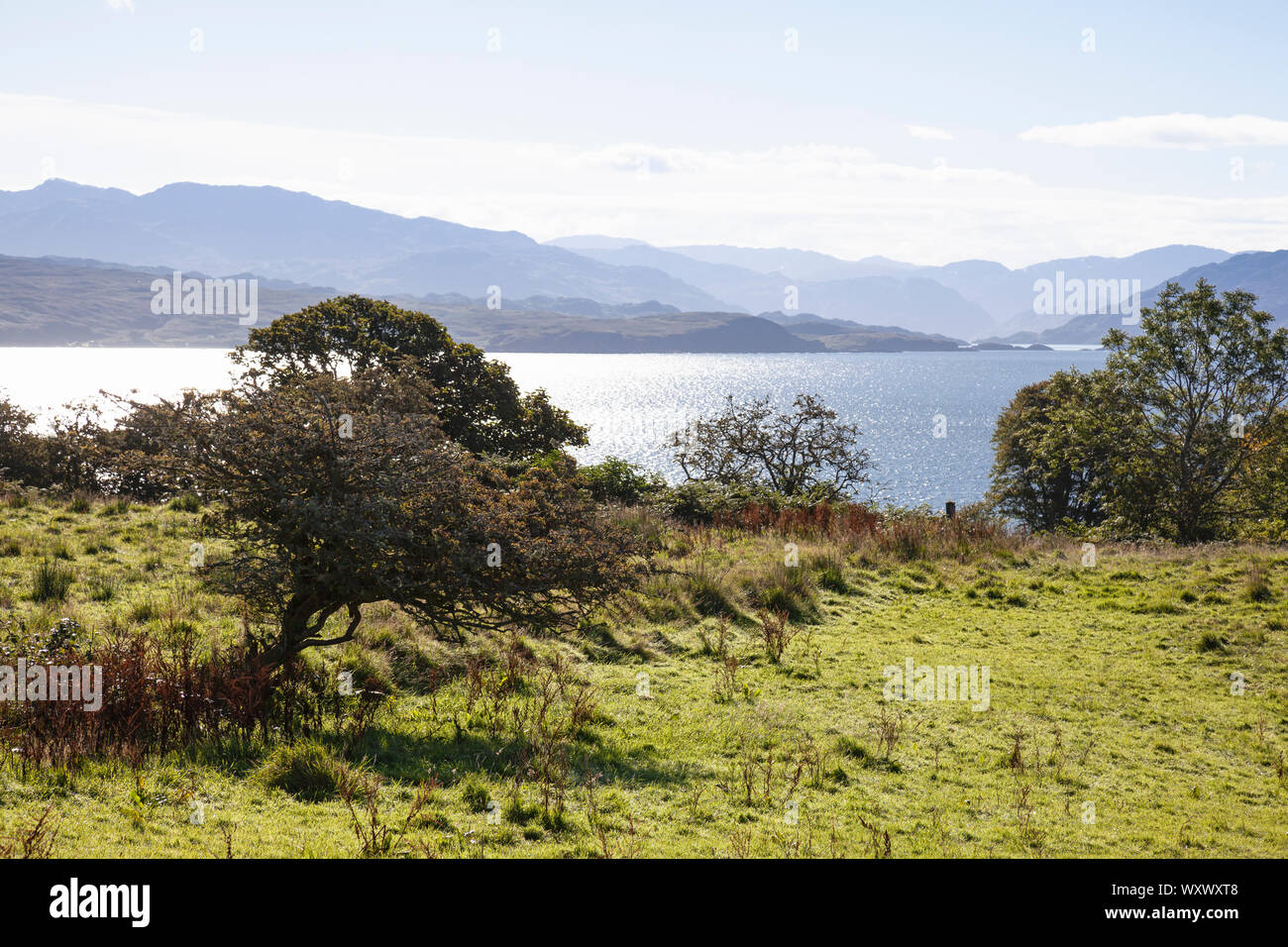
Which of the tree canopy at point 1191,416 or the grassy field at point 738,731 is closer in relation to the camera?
the grassy field at point 738,731

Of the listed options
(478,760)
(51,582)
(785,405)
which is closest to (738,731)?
(478,760)

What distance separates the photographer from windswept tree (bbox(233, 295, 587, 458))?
26219 mm

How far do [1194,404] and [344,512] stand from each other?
35.6 metres

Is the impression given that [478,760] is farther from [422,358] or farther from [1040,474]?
[1040,474]

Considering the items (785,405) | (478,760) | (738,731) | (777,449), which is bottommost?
(738,731)

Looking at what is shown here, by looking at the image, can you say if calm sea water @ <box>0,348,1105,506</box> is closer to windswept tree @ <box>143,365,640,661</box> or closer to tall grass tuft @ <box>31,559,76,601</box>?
tall grass tuft @ <box>31,559,76,601</box>

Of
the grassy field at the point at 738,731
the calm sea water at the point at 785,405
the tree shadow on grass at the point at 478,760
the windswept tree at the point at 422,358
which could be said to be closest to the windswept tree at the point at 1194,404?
the grassy field at the point at 738,731

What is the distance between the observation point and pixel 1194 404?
32.9 metres

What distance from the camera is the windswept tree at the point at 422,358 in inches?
1032

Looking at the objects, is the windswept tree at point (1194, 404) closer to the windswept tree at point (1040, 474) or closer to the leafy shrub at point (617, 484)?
the windswept tree at point (1040, 474)

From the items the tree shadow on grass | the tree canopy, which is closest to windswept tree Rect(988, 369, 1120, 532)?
the tree canopy

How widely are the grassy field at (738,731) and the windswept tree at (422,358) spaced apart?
9.68 m

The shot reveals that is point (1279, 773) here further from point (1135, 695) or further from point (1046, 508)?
point (1046, 508)
